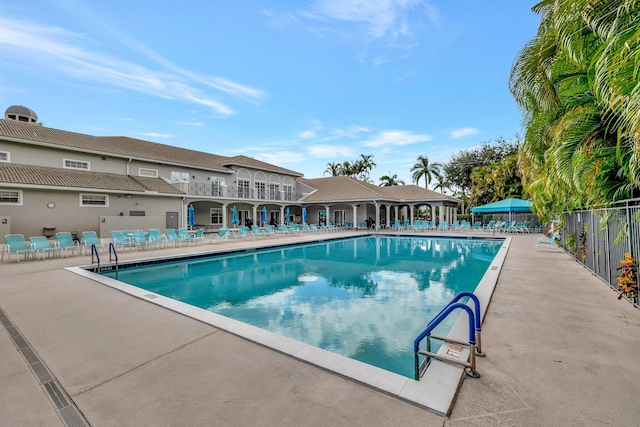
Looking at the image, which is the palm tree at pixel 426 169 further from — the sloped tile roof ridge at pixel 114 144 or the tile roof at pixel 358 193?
the sloped tile roof ridge at pixel 114 144

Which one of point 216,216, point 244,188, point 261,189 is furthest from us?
point 261,189

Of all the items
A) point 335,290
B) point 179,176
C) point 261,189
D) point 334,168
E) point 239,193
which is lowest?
point 335,290

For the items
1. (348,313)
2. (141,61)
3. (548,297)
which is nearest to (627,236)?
(548,297)

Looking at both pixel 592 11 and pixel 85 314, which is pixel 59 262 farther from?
pixel 592 11

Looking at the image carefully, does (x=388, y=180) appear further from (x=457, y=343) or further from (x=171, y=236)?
(x=457, y=343)

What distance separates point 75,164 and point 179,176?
6355mm

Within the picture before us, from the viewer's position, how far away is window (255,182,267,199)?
27659mm

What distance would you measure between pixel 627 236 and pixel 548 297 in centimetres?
174

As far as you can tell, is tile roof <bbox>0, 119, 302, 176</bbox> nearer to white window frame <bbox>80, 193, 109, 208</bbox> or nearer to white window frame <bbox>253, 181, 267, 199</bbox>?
white window frame <bbox>253, 181, 267, 199</bbox>

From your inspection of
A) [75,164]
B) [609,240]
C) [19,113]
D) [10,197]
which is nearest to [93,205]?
[10,197]

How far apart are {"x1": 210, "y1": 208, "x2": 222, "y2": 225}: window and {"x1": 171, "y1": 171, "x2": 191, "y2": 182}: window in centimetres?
406

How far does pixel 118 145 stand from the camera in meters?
Answer: 20.8

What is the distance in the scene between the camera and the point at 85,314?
514 cm

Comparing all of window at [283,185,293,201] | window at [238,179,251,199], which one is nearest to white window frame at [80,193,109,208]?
window at [238,179,251,199]
